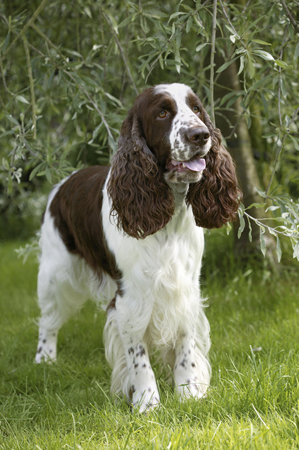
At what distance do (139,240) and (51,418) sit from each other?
93 cm

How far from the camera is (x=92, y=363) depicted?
327 centimetres

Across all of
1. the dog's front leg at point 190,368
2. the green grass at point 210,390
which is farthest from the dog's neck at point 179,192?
the green grass at point 210,390

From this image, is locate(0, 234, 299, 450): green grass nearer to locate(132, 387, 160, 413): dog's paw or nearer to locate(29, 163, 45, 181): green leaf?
locate(132, 387, 160, 413): dog's paw

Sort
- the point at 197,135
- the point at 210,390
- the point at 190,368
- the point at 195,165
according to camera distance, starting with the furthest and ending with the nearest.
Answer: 1. the point at 190,368
2. the point at 210,390
3. the point at 195,165
4. the point at 197,135

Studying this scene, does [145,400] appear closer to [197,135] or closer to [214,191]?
[214,191]

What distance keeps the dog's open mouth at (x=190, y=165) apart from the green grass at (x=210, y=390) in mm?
946

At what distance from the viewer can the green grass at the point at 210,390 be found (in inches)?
79.0

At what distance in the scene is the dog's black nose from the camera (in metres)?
2.21

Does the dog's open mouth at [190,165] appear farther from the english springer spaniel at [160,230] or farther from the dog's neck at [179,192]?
the dog's neck at [179,192]

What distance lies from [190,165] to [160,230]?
0.39 meters

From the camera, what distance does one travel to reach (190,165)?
2328mm

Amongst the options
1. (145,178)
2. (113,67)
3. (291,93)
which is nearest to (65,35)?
(113,67)

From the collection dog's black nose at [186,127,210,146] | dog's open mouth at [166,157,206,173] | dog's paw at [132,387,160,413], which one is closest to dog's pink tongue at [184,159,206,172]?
dog's open mouth at [166,157,206,173]

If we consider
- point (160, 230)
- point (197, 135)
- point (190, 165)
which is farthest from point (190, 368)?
point (197, 135)
